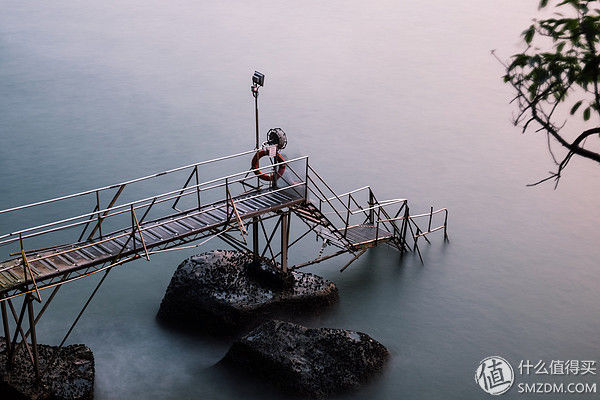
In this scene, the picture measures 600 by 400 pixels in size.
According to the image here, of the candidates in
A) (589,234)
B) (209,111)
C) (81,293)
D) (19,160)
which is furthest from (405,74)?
(81,293)

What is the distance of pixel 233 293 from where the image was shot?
23156mm

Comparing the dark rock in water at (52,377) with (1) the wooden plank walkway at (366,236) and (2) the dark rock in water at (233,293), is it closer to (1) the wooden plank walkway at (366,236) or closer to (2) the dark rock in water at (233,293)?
(2) the dark rock in water at (233,293)

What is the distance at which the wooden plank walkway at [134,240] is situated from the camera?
18.4 meters

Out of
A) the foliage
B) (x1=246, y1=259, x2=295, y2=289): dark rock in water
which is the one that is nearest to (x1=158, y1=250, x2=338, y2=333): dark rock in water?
(x1=246, y1=259, x2=295, y2=289): dark rock in water

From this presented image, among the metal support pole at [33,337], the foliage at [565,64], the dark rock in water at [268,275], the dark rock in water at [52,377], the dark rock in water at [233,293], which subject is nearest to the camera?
the foliage at [565,64]

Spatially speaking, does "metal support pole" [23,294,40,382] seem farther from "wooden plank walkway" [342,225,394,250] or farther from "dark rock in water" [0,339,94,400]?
"wooden plank walkway" [342,225,394,250]

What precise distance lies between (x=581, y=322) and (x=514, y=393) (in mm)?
4476

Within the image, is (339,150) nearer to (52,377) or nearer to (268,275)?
(268,275)

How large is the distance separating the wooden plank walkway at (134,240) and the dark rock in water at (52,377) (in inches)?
98.5

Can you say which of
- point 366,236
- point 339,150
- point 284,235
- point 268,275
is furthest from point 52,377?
point 339,150

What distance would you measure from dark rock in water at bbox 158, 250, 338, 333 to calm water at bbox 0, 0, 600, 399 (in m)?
0.64

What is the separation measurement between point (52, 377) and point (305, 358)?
6230 mm

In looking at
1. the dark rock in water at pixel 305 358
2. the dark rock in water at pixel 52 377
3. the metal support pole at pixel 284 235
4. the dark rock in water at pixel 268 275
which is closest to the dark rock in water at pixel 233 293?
the dark rock in water at pixel 268 275

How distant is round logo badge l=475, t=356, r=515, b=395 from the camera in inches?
822
